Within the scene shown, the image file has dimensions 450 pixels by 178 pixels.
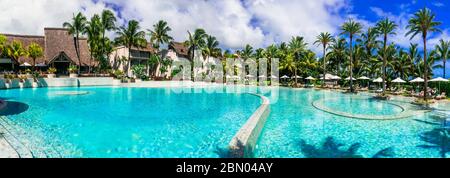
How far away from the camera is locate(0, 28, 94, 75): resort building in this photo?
4166 cm

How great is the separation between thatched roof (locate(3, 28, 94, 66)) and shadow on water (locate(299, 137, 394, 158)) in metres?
47.0

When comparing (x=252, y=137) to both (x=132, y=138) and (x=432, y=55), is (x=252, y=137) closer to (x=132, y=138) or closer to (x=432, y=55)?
(x=132, y=138)

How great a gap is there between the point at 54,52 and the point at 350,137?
51.1m

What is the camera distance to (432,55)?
40500mm

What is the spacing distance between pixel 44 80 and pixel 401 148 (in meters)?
41.7

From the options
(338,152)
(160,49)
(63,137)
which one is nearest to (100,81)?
(160,49)

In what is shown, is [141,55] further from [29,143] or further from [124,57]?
[29,143]

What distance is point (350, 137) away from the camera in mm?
Result: 10844

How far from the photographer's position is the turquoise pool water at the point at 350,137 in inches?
353

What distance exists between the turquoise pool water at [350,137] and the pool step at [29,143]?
7149 millimetres

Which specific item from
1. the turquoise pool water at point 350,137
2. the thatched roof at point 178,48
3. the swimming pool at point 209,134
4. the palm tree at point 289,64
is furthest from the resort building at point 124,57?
the turquoise pool water at point 350,137

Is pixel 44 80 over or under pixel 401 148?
over

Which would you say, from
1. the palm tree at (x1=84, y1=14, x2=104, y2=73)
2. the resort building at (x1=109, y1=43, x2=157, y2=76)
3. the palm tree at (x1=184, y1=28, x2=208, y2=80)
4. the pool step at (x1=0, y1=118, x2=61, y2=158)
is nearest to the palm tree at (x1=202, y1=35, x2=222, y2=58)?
the palm tree at (x1=184, y1=28, x2=208, y2=80)

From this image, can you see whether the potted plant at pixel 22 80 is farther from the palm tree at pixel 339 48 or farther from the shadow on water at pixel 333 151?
the palm tree at pixel 339 48
